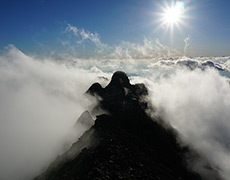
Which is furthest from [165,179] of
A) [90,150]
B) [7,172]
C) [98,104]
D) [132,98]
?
[7,172]

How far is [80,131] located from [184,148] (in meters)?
108

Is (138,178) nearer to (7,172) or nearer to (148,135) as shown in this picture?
(148,135)

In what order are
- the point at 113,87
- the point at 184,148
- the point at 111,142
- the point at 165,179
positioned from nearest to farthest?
the point at 165,179, the point at 111,142, the point at 184,148, the point at 113,87

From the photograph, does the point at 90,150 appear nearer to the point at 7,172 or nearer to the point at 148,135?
the point at 148,135

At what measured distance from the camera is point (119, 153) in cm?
5909

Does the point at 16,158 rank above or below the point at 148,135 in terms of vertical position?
below

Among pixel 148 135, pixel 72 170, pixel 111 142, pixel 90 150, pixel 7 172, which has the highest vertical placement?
pixel 148 135

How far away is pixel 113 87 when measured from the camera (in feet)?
599

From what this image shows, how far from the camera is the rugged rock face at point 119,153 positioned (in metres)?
51.4

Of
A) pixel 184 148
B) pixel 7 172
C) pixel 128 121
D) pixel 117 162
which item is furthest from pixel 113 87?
pixel 7 172

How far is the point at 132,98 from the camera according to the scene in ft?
532

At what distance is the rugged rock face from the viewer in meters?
51.4

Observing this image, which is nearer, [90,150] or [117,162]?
[117,162]

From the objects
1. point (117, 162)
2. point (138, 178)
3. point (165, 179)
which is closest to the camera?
point (138, 178)
